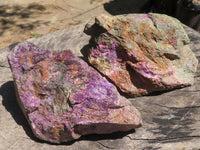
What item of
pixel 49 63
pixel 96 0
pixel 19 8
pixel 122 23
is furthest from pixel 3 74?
pixel 96 0

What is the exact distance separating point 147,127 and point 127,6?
408cm

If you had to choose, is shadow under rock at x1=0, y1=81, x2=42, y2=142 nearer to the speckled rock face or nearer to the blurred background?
the speckled rock face

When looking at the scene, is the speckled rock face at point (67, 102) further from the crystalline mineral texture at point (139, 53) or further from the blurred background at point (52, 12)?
the blurred background at point (52, 12)

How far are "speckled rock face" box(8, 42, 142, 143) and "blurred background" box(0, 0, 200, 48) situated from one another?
9.34 feet

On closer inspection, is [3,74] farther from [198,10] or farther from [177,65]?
[198,10]

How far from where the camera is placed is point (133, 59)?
2035 mm

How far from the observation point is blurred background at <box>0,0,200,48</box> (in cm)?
460

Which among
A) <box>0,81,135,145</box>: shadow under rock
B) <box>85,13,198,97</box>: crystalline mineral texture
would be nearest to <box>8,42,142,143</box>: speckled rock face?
<box>0,81,135,145</box>: shadow under rock

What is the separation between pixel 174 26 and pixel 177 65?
1.06 ft

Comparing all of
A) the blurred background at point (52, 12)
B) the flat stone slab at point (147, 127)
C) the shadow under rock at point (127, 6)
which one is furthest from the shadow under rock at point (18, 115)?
the shadow under rock at point (127, 6)

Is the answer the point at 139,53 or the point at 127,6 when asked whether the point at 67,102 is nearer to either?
the point at 139,53

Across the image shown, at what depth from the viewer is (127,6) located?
218 inches

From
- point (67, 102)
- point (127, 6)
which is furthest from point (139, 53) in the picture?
point (127, 6)

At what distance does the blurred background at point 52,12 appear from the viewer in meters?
4.60
